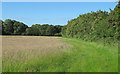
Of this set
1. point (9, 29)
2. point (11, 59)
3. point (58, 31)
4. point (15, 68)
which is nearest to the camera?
point (15, 68)

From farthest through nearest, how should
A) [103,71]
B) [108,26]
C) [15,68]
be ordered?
[108,26] < [15,68] < [103,71]

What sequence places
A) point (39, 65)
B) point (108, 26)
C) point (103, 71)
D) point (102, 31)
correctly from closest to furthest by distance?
point (103, 71) → point (39, 65) → point (108, 26) → point (102, 31)

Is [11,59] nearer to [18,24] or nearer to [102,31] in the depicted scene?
[102,31]

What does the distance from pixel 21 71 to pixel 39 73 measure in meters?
0.91

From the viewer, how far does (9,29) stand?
84.2 metres

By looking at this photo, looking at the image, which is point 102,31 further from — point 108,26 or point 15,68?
point 15,68

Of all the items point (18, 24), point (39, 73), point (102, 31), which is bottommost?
point (39, 73)

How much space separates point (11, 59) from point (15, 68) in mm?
1320

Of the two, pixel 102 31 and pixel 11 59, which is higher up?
pixel 102 31

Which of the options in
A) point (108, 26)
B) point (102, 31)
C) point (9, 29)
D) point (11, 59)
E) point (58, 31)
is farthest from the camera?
point (58, 31)

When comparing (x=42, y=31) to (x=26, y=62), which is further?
(x=42, y=31)

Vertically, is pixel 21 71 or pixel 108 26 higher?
pixel 108 26

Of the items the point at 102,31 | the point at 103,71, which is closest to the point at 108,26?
the point at 102,31

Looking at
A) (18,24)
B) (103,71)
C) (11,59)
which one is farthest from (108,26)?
(18,24)
